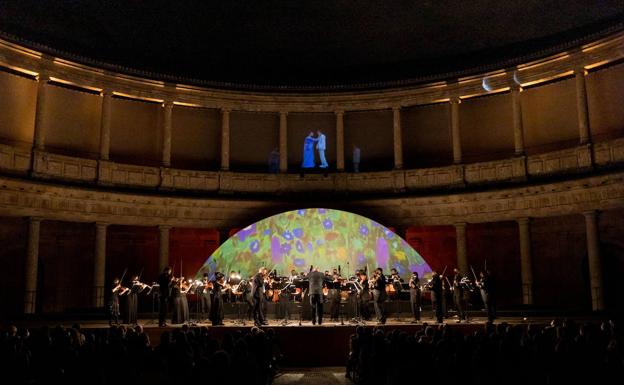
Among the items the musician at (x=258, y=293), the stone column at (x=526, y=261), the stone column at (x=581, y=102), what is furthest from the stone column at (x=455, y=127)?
the musician at (x=258, y=293)

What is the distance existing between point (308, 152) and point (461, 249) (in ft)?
31.9

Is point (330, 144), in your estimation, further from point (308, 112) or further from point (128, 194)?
point (128, 194)

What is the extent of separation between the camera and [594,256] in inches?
961

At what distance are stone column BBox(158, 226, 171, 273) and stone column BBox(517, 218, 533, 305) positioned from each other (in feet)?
55.2

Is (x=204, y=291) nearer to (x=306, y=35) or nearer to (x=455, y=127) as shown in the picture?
(x=306, y=35)

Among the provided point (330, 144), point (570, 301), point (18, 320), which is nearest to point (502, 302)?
point (570, 301)

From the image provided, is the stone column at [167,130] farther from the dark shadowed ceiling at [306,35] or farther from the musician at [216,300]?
the musician at [216,300]

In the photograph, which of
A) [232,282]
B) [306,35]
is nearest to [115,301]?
[232,282]

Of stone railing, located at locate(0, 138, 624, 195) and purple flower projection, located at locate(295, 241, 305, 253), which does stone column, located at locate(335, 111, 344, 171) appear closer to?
stone railing, located at locate(0, 138, 624, 195)

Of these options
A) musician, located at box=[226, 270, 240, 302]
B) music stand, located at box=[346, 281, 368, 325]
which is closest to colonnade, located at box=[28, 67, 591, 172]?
musician, located at box=[226, 270, 240, 302]

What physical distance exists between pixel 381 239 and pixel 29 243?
1556 centimetres

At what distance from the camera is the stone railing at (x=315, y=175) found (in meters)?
24.5

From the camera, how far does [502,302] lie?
2875 centimetres

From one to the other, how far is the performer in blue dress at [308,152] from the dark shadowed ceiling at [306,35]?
9.74 ft
